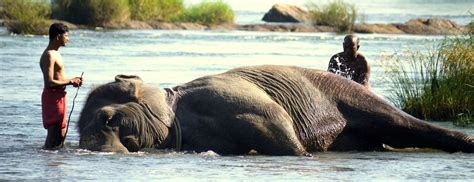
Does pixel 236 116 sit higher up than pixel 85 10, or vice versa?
pixel 236 116

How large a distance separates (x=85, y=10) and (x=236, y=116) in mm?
52352

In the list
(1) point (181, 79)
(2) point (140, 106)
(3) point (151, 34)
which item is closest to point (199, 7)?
(3) point (151, 34)

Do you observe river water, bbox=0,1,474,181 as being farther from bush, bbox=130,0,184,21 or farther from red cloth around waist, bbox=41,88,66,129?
bush, bbox=130,0,184,21

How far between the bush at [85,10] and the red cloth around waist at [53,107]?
5130 centimetres

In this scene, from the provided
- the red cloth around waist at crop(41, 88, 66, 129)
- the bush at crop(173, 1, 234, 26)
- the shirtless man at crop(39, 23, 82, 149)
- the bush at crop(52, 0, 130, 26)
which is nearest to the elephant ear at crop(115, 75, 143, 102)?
the shirtless man at crop(39, 23, 82, 149)

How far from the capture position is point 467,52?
17.7m

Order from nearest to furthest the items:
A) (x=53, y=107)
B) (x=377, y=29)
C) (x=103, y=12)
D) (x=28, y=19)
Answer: (x=53, y=107) < (x=28, y=19) < (x=103, y=12) < (x=377, y=29)

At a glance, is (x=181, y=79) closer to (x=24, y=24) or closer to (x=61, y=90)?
(x=61, y=90)

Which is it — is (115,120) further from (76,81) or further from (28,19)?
(28,19)

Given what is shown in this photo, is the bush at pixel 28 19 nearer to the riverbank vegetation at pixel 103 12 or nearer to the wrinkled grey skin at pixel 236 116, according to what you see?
the riverbank vegetation at pixel 103 12

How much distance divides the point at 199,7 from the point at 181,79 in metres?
49.1

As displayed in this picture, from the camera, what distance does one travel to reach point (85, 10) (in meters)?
64.5

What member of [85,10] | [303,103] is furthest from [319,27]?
[303,103]

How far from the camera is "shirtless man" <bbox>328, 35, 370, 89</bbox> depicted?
1594 centimetres
